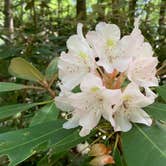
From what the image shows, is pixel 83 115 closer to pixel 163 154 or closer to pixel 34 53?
pixel 163 154

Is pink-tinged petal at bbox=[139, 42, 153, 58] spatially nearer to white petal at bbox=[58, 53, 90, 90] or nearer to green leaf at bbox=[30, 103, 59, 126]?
white petal at bbox=[58, 53, 90, 90]

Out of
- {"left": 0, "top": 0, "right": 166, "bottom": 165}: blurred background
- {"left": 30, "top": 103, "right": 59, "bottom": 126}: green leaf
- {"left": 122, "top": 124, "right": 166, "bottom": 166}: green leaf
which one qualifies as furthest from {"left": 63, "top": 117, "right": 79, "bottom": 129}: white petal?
{"left": 0, "top": 0, "right": 166, "bottom": 165}: blurred background

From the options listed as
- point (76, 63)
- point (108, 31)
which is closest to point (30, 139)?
point (76, 63)

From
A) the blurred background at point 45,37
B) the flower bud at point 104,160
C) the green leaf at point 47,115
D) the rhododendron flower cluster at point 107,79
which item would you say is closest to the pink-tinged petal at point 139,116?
the rhododendron flower cluster at point 107,79

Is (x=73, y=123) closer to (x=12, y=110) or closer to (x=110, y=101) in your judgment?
(x=110, y=101)

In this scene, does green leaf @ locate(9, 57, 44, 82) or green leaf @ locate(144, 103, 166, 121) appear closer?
green leaf @ locate(144, 103, 166, 121)

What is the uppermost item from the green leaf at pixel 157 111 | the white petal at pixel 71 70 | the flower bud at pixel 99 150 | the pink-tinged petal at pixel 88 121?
the white petal at pixel 71 70

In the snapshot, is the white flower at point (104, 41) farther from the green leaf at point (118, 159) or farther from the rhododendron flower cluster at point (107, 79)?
the green leaf at point (118, 159)
